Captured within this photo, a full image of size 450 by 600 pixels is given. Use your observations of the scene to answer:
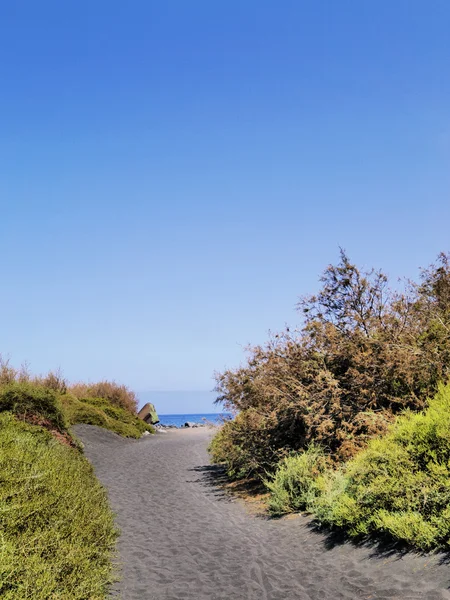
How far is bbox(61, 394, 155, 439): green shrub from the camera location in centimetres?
2575

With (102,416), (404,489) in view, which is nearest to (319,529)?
(404,489)

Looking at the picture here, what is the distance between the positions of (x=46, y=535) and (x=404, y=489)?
5.12 metres

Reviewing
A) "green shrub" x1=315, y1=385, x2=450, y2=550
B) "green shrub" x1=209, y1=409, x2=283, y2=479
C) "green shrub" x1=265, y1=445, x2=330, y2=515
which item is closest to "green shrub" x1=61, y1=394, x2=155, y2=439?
"green shrub" x1=209, y1=409, x2=283, y2=479

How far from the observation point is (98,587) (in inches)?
208

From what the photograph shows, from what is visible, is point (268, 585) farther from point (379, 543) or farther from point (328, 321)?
point (328, 321)

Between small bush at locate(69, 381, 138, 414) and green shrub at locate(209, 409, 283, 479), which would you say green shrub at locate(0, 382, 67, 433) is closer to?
green shrub at locate(209, 409, 283, 479)

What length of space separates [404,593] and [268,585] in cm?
185

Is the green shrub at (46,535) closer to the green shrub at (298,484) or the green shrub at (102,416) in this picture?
the green shrub at (298,484)

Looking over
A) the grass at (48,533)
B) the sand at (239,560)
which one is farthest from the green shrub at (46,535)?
the sand at (239,560)

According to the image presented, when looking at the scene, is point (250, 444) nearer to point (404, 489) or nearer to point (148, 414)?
point (404, 489)

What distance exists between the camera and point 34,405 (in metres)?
14.1

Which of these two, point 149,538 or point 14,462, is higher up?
point 14,462

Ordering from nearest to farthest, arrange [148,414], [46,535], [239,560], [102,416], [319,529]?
[46,535], [239,560], [319,529], [102,416], [148,414]

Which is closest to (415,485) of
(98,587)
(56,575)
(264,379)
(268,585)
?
(268,585)
